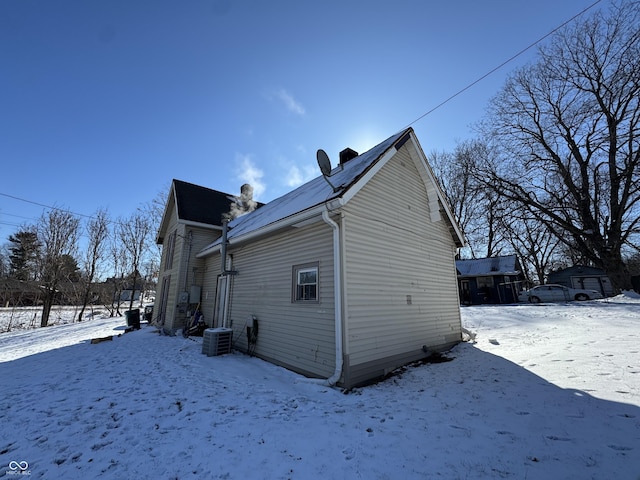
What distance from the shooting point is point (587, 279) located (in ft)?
93.5

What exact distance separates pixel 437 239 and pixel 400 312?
3610 millimetres

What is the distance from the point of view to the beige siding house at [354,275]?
19.2ft

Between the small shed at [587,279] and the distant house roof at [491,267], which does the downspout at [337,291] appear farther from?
the small shed at [587,279]

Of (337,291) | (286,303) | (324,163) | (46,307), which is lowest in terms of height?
(46,307)

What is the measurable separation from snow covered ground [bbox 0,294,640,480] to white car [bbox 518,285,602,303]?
1871 centimetres

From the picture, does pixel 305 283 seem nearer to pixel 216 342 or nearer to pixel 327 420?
pixel 327 420

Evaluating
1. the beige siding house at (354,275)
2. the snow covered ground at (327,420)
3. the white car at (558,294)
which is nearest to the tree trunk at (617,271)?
the white car at (558,294)

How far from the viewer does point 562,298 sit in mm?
21953

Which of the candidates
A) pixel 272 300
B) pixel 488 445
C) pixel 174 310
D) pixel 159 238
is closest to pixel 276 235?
pixel 272 300

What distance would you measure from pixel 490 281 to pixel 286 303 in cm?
2411

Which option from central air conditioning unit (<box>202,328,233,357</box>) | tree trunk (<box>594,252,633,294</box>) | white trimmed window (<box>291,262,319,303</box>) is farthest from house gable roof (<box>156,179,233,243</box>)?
tree trunk (<box>594,252,633,294</box>)

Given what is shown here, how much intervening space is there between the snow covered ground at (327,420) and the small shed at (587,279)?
29.0m

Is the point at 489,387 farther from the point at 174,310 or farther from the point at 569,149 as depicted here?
the point at 569,149
